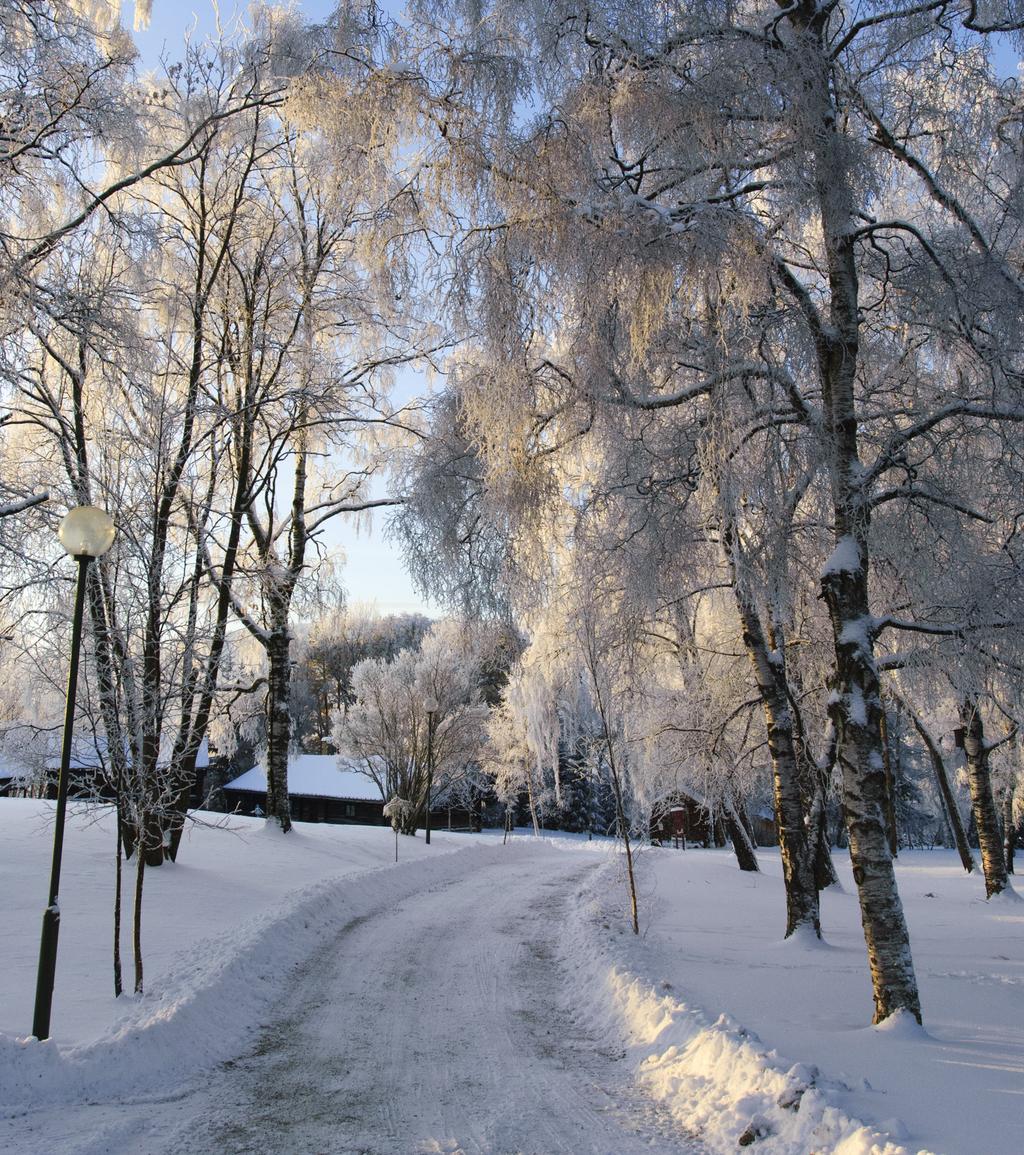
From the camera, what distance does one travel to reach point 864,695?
5914 millimetres

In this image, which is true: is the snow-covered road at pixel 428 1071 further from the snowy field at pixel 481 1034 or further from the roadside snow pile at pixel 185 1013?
the roadside snow pile at pixel 185 1013

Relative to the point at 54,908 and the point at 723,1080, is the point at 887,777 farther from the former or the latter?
the point at 54,908

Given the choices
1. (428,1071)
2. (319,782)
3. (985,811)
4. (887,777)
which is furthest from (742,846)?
(319,782)

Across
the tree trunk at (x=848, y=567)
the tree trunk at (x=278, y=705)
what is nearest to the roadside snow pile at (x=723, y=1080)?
the tree trunk at (x=848, y=567)

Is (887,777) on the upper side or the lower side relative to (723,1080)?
upper

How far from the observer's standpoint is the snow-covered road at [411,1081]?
4.10 m

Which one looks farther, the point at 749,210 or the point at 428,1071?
the point at 749,210

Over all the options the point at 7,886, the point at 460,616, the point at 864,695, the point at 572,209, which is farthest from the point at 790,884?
the point at 7,886

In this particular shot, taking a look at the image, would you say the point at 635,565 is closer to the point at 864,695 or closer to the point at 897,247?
the point at 864,695

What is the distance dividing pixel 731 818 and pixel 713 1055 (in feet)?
52.0

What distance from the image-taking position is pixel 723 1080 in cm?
456

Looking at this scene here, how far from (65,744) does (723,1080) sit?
4913mm

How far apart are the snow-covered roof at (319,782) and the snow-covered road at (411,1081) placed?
33516 millimetres

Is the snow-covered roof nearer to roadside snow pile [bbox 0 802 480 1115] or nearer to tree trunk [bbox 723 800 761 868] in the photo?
tree trunk [bbox 723 800 761 868]
